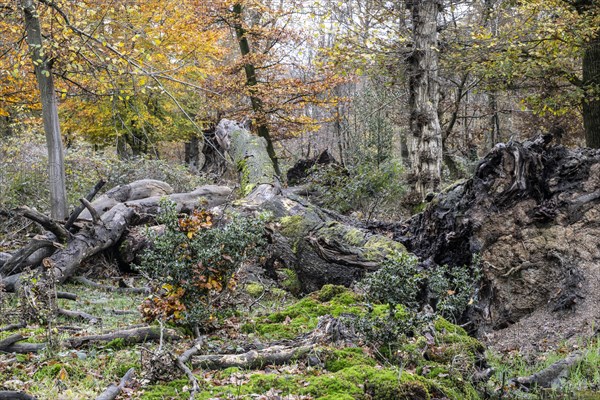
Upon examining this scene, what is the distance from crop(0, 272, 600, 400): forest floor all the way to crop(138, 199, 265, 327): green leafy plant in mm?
250

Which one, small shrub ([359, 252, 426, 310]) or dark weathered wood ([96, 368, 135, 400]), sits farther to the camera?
small shrub ([359, 252, 426, 310])

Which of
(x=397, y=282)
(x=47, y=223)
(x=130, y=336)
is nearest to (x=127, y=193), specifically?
(x=47, y=223)

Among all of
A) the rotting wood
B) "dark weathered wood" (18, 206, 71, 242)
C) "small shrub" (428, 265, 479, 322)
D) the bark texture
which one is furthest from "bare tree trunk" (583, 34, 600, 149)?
the rotting wood

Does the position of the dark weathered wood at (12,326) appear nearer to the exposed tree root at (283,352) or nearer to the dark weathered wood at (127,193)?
the exposed tree root at (283,352)

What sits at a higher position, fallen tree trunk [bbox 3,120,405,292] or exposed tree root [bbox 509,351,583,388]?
fallen tree trunk [bbox 3,120,405,292]

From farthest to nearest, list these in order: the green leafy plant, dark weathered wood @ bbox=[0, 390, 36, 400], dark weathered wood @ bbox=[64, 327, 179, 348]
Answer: the green leafy plant < dark weathered wood @ bbox=[64, 327, 179, 348] < dark weathered wood @ bbox=[0, 390, 36, 400]

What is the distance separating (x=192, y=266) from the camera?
5512 millimetres

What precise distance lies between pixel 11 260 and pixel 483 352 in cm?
658

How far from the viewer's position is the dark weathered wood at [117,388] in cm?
354

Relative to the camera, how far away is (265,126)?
60.3 feet

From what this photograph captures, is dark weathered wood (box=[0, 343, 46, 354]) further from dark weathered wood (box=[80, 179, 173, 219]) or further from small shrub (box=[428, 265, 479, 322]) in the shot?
dark weathered wood (box=[80, 179, 173, 219])

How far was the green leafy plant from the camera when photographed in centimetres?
539

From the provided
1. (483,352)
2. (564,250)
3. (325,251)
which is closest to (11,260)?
(325,251)

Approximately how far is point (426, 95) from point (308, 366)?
27.1 feet
